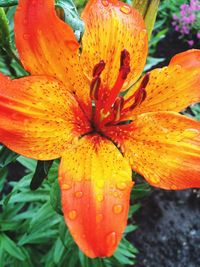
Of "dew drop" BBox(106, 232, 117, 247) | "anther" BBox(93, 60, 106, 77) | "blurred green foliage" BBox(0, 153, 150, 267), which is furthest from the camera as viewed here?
"blurred green foliage" BBox(0, 153, 150, 267)

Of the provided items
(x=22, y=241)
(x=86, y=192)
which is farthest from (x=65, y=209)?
(x=22, y=241)

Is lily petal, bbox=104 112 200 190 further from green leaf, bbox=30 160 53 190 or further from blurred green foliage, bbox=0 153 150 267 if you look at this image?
blurred green foliage, bbox=0 153 150 267

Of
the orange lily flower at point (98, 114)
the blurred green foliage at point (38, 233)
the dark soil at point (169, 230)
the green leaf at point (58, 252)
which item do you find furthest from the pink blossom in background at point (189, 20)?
the orange lily flower at point (98, 114)

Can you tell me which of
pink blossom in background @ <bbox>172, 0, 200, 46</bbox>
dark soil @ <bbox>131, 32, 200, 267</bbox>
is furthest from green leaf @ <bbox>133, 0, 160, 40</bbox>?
pink blossom in background @ <bbox>172, 0, 200, 46</bbox>

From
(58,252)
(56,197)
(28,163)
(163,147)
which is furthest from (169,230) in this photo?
(163,147)

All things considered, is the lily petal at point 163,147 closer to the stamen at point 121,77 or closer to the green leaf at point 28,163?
the stamen at point 121,77

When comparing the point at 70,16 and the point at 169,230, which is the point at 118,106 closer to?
the point at 70,16

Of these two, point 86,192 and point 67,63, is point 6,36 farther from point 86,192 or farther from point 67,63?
point 86,192
